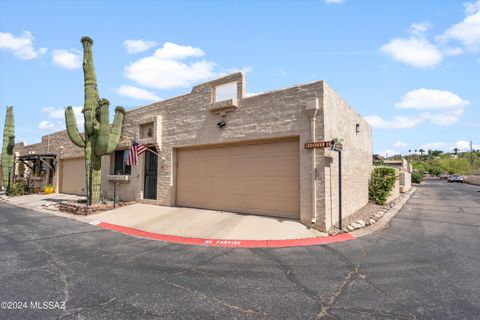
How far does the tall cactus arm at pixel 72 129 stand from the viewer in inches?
516

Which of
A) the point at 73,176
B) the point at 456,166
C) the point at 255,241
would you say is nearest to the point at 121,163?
the point at 73,176

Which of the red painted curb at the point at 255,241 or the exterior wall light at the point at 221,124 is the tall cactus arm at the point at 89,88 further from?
the red painted curb at the point at 255,241

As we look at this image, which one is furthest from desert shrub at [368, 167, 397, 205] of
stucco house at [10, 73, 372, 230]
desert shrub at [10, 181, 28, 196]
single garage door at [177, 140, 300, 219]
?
desert shrub at [10, 181, 28, 196]

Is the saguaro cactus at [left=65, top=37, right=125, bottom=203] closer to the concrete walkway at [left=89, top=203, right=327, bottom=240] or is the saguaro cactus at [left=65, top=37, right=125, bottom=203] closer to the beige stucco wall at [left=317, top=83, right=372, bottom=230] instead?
the concrete walkway at [left=89, top=203, right=327, bottom=240]

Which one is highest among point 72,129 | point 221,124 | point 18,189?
point 72,129

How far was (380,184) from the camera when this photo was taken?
14.6 metres

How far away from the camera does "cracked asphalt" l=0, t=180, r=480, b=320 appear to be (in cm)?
370

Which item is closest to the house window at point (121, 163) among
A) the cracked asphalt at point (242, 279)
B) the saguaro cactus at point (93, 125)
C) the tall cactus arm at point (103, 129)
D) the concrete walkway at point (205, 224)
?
the saguaro cactus at point (93, 125)

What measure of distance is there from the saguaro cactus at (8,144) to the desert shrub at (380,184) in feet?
89.8

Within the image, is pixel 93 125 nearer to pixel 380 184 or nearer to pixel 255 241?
pixel 255 241

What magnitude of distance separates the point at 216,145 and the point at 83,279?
7.10m

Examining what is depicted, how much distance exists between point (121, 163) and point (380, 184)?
1534cm

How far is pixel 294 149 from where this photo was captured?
29.6 ft

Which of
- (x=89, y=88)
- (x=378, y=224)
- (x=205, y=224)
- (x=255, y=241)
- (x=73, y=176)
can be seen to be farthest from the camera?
(x=73, y=176)
